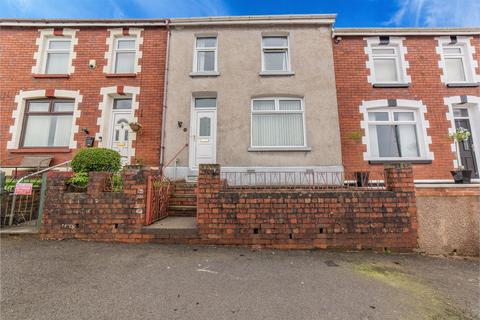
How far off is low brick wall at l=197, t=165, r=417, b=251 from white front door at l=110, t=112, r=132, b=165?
15.8 ft

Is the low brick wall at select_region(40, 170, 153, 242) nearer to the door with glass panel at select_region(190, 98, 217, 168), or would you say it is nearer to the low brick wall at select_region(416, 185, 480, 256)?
the door with glass panel at select_region(190, 98, 217, 168)

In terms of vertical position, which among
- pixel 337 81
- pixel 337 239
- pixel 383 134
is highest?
pixel 337 81

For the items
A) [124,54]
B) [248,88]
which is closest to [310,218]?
[248,88]

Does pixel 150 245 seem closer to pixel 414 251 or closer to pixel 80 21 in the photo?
pixel 414 251

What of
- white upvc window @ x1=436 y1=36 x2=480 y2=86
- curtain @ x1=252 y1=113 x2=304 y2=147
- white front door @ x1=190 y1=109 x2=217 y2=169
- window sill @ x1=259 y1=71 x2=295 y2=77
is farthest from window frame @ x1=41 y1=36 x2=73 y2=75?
white upvc window @ x1=436 y1=36 x2=480 y2=86

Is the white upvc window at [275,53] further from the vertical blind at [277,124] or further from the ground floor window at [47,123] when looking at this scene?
the ground floor window at [47,123]

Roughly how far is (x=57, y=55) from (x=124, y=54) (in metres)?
2.48

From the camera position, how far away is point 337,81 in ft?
26.2

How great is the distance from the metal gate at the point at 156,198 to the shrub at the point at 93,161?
140 centimetres

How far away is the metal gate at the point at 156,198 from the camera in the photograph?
4287mm

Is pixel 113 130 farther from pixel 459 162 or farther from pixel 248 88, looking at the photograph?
pixel 459 162

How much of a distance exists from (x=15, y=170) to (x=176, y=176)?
205 inches

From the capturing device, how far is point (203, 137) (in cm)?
754

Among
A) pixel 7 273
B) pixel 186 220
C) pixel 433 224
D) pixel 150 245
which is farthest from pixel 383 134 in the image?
pixel 7 273
